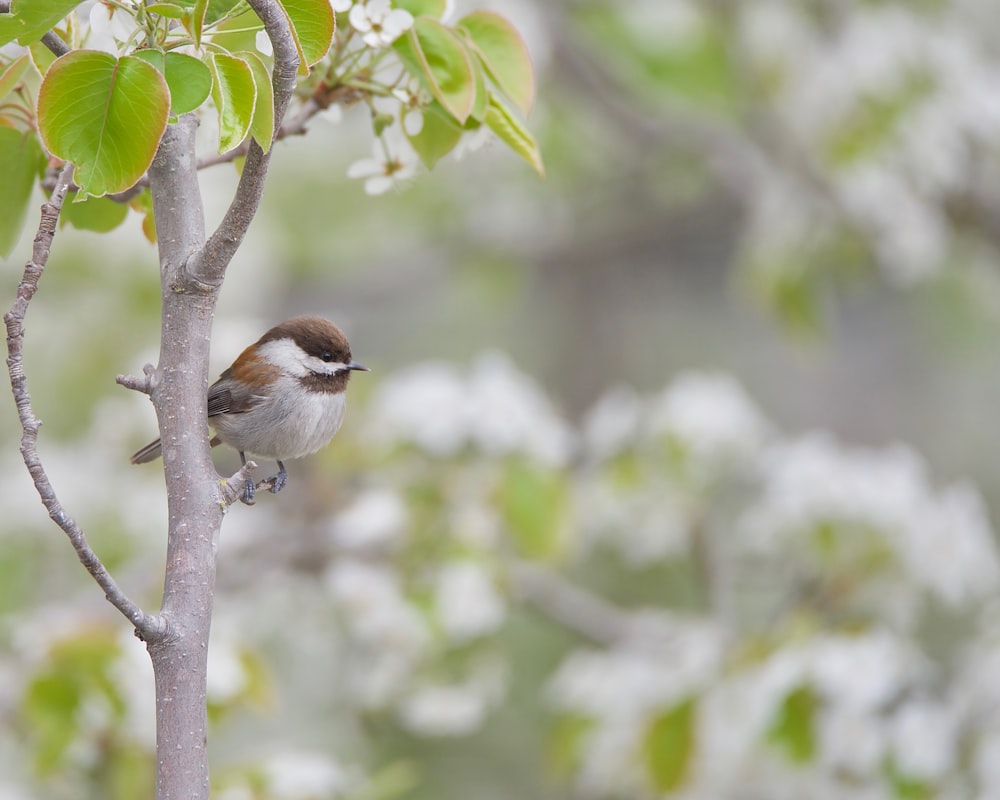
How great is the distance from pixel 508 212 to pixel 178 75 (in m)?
3.68

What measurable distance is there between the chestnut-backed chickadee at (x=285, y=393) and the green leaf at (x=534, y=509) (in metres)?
0.93

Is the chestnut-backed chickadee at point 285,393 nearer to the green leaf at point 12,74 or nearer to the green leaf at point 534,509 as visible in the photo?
the green leaf at point 12,74

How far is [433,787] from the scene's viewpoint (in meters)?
3.83

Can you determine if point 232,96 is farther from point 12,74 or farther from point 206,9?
point 12,74

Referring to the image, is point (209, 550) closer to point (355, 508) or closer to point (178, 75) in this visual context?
point (178, 75)

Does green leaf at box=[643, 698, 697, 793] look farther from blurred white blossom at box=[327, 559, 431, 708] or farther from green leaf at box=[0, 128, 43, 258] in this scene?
green leaf at box=[0, 128, 43, 258]

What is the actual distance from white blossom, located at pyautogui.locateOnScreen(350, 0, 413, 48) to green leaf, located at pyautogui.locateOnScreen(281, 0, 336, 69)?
12 cm

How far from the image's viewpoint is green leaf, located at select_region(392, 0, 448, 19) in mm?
1015

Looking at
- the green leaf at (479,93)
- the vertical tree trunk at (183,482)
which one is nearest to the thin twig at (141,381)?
the vertical tree trunk at (183,482)

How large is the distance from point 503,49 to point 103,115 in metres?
0.41

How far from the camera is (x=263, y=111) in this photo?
808 mm

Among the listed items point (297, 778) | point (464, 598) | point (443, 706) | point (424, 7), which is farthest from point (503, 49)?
point (443, 706)

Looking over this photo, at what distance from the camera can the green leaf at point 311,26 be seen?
0.82 metres

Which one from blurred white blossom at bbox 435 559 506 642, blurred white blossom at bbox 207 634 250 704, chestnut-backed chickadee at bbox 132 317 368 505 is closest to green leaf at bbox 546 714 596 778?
blurred white blossom at bbox 435 559 506 642
